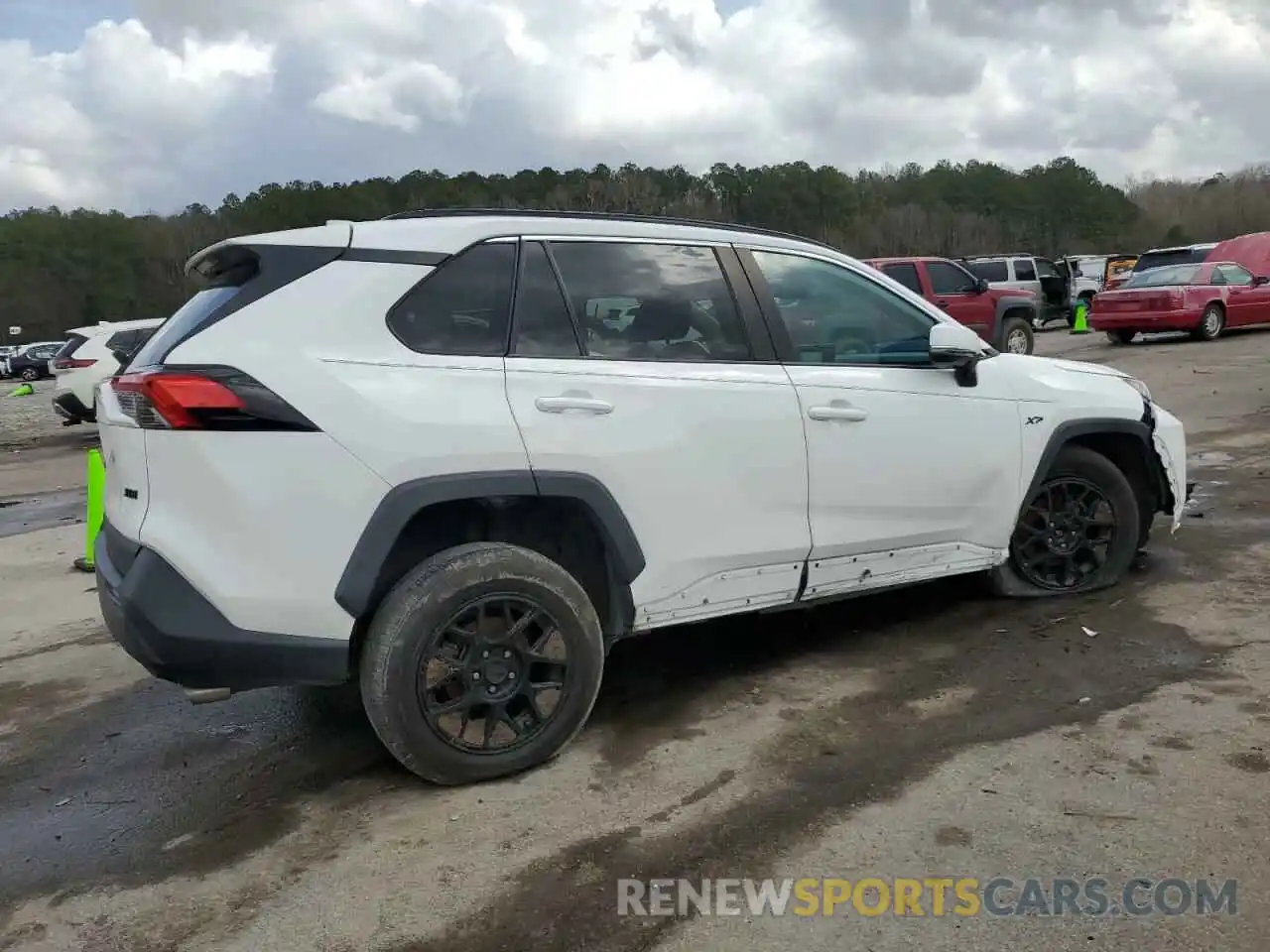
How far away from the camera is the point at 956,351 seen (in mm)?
4262

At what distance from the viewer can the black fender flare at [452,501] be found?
3178 millimetres

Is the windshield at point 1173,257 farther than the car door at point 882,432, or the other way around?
the windshield at point 1173,257

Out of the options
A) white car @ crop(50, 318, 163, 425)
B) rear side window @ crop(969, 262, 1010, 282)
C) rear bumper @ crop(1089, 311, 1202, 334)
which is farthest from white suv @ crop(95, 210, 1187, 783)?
rear side window @ crop(969, 262, 1010, 282)

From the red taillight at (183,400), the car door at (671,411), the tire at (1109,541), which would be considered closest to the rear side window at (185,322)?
the red taillight at (183,400)

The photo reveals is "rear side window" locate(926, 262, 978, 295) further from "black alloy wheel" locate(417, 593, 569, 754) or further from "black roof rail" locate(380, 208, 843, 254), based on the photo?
"black alloy wheel" locate(417, 593, 569, 754)

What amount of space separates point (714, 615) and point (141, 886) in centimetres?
207

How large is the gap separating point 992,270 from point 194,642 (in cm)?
2410

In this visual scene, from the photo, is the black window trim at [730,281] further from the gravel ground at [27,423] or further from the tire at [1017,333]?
the gravel ground at [27,423]

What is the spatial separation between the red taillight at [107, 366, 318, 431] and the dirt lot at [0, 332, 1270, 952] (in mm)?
1285

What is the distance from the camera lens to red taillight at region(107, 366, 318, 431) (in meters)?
3.05

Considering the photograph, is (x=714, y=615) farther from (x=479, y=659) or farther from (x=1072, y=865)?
(x=1072, y=865)

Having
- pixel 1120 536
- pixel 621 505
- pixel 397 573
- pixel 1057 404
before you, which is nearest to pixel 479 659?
pixel 397 573

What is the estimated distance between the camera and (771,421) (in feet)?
12.6

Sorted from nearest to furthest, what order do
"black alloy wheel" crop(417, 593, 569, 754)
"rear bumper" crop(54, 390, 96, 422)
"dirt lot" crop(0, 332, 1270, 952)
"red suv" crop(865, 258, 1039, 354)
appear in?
"dirt lot" crop(0, 332, 1270, 952) → "black alloy wheel" crop(417, 593, 569, 754) → "rear bumper" crop(54, 390, 96, 422) → "red suv" crop(865, 258, 1039, 354)
